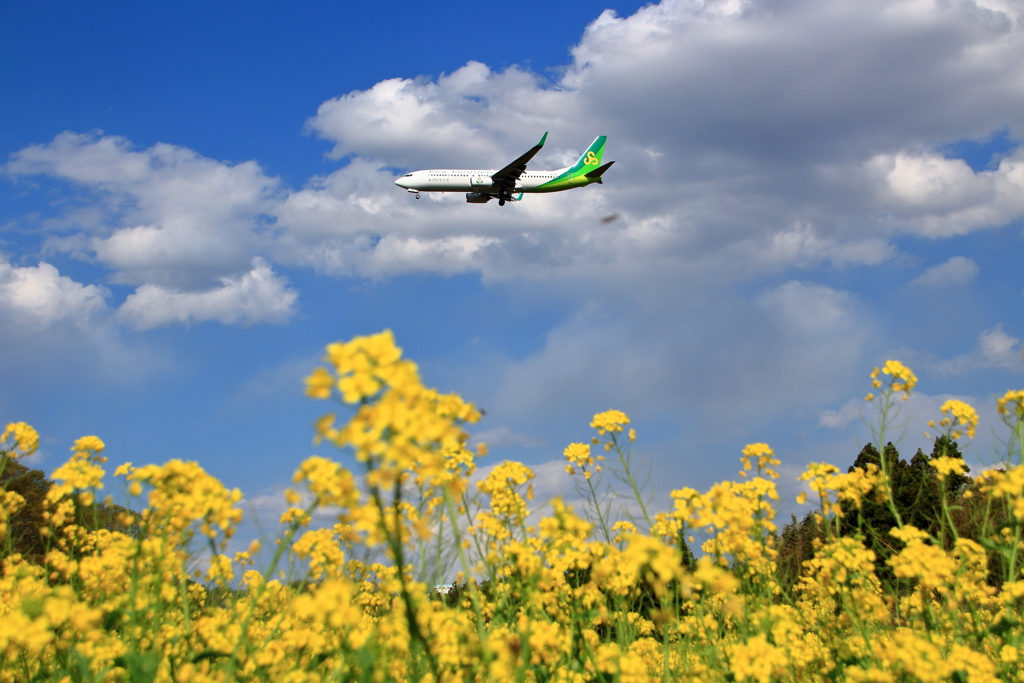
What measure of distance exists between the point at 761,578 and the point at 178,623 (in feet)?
9.53

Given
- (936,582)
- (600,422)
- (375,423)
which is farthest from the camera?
(600,422)

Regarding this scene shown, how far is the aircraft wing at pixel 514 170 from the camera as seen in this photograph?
30.4 m

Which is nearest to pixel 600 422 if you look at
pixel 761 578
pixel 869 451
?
pixel 761 578

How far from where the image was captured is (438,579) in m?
2.70

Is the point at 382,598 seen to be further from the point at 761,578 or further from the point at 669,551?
the point at 669,551

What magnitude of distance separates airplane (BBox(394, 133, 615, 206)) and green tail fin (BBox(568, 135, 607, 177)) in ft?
2.10

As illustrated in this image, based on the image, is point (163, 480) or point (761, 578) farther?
point (761, 578)

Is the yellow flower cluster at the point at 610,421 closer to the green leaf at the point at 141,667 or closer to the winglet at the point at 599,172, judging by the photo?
the green leaf at the point at 141,667

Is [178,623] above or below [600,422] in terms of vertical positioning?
below

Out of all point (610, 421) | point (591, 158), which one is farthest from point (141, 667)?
point (591, 158)

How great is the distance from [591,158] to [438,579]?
44926 mm

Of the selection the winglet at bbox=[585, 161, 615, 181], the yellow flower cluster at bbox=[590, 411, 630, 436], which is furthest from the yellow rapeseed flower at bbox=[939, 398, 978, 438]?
the winglet at bbox=[585, 161, 615, 181]

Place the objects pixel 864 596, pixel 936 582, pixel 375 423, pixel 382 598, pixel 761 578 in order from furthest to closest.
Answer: pixel 382 598
pixel 761 578
pixel 864 596
pixel 936 582
pixel 375 423

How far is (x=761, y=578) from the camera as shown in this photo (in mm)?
3232
